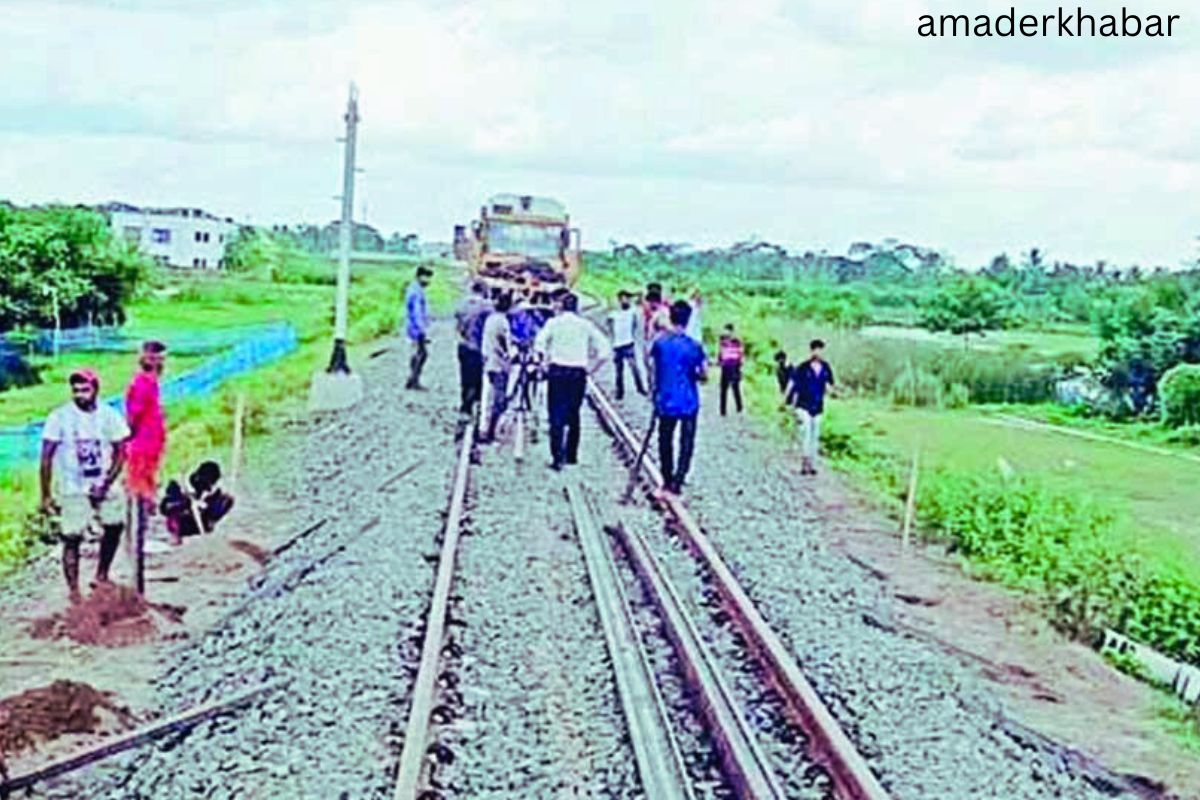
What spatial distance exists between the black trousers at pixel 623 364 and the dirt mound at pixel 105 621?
14.7m

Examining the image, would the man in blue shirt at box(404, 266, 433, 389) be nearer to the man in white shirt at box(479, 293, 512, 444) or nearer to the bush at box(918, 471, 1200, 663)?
the man in white shirt at box(479, 293, 512, 444)

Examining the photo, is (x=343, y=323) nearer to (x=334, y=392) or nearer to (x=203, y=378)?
(x=334, y=392)

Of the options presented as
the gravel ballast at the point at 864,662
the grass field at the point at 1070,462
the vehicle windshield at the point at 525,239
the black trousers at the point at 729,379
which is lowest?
the grass field at the point at 1070,462

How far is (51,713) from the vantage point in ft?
Answer: 36.6

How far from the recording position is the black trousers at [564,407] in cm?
1897

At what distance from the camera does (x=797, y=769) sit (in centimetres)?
994

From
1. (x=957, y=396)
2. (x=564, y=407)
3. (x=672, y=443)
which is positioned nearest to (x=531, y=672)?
(x=672, y=443)

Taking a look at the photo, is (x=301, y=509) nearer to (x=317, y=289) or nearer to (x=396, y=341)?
(x=396, y=341)

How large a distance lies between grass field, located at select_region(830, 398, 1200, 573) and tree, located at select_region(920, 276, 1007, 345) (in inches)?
1311

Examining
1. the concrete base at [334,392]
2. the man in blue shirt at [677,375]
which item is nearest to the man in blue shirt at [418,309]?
the concrete base at [334,392]

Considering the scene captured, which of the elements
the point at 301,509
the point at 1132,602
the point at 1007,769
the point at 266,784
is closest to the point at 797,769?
the point at 1007,769

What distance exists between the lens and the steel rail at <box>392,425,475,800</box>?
29.7 feet

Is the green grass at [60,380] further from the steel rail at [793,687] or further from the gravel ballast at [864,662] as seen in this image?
the steel rail at [793,687]

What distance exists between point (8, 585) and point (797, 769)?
836 centimetres
